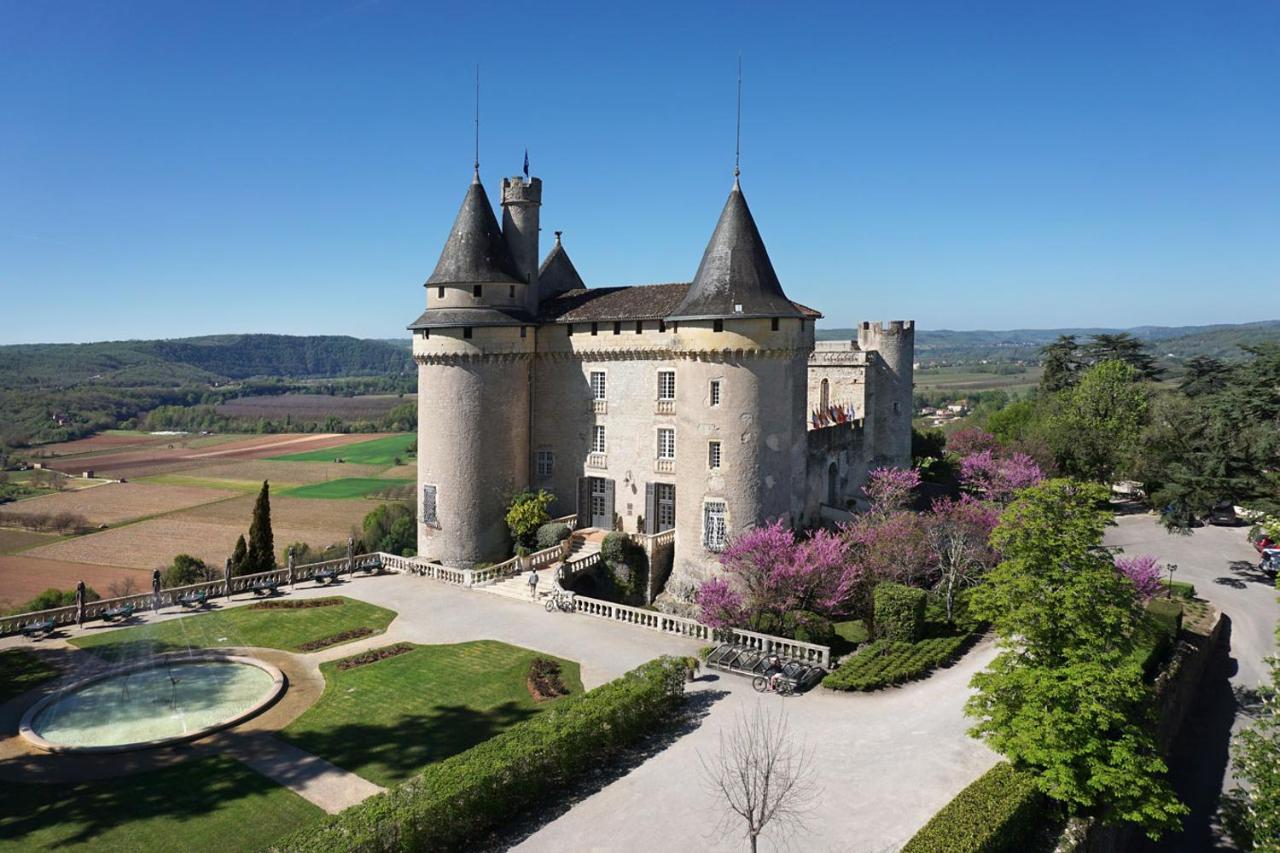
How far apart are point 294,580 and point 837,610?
24608mm

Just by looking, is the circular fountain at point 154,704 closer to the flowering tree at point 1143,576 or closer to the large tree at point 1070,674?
the large tree at point 1070,674

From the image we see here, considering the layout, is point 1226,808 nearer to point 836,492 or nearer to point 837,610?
point 837,610

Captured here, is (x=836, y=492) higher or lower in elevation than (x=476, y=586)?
higher

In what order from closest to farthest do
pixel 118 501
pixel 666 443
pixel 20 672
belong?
pixel 20 672 → pixel 666 443 → pixel 118 501

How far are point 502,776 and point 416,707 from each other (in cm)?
702

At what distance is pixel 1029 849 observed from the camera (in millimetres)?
16609

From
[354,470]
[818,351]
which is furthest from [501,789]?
[354,470]

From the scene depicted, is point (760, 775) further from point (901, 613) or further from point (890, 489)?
point (890, 489)

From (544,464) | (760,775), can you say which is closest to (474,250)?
(544,464)

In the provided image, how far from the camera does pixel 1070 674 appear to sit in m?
16.8

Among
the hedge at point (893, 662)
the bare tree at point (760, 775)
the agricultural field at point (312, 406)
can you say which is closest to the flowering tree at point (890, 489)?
the hedge at point (893, 662)

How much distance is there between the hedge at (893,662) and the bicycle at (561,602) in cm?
1130

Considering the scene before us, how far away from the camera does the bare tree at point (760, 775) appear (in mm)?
14945

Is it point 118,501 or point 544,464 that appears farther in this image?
point 118,501
